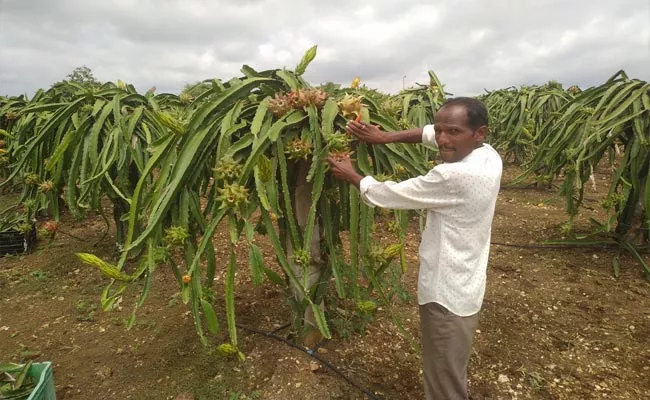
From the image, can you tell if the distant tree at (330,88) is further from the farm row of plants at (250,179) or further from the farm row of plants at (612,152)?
the farm row of plants at (612,152)

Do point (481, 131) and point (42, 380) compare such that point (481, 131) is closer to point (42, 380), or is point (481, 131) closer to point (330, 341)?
point (330, 341)

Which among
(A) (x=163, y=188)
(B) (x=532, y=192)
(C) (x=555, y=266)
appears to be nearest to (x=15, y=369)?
(A) (x=163, y=188)

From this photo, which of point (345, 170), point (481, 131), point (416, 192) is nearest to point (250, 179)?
Answer: point (345, 170)

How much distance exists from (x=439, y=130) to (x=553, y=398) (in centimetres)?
154

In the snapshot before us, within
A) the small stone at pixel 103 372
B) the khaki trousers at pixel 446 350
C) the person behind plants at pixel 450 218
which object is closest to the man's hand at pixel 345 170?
the person behind plants at pixel 450 218

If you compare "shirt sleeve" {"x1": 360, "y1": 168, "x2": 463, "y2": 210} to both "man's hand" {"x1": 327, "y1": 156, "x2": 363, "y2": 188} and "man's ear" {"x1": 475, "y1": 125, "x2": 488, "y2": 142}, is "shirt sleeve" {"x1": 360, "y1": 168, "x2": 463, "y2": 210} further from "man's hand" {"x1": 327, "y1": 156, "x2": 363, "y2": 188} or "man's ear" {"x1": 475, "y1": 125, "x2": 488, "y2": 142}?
"man's ear" {"x1": 475, "y1": 125, "x2": 488, "y2": 142}

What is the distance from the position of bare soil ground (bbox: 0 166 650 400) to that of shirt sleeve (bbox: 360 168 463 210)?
0.59 metres

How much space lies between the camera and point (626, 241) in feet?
12.0

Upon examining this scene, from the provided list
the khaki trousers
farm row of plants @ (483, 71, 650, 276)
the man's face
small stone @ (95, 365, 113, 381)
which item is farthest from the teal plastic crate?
farm row of plants @ (483, 71, 650, 276)

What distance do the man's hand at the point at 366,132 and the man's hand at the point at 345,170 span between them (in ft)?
0.45

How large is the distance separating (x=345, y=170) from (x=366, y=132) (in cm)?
22

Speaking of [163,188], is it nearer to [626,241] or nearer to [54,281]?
[54,281]

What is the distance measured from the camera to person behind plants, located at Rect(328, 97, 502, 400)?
5.18ft

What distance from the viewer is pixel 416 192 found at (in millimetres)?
1587
